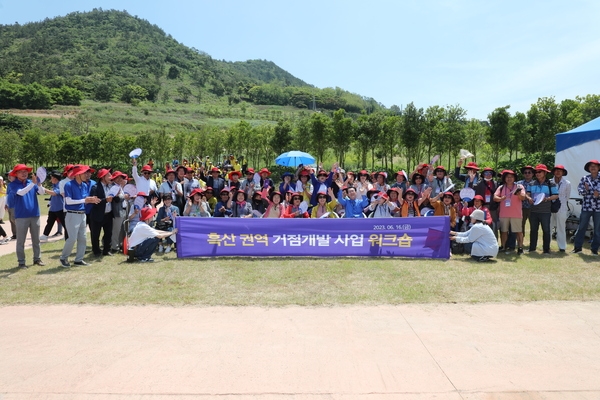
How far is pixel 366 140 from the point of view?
28.6 meters

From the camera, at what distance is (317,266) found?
25.1ft

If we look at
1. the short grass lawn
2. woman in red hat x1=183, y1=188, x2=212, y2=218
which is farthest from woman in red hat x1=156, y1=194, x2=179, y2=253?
the short grass lawn

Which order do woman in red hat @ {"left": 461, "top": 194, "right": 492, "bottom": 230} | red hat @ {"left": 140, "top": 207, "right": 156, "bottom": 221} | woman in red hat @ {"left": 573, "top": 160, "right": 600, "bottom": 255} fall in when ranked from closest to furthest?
red hat @ {"left": 140, "top": 207, "right": 156, "bottom": 221} → woman in red hat @ {"left": 461, "top": 194, "right": 492, "bottom": 230} → woman in red hat @ {"left": 573, "top": 160, "right": 600, "bottom": 255}

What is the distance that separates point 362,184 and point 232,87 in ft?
454

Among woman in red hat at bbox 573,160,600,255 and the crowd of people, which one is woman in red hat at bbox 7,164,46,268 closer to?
the crowd of people

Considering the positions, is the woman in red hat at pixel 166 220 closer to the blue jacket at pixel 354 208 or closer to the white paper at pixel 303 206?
the white paper at pixel 303 206

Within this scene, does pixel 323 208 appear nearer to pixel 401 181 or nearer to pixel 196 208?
pixel 401 181

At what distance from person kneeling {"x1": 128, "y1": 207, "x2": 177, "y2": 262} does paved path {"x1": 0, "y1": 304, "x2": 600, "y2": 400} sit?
2.49 meters

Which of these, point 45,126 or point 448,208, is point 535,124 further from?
point 45,126

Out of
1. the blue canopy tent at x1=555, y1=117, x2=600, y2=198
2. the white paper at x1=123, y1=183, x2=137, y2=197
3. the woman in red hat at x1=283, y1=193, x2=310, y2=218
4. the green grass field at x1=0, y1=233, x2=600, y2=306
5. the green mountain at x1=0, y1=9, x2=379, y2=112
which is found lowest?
the green grass field at x1=0, y1=233, x2=600, y2=306

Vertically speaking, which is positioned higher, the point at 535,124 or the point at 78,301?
the point at 535,124

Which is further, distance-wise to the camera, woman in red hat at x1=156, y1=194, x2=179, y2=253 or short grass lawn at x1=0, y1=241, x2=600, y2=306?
woman in red hat at x1=156, y1=194, x2=179, y2=253

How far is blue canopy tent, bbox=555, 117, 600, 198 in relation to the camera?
11.0 meters

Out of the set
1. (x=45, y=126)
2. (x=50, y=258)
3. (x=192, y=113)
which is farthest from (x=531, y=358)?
(x=192, y=113)
